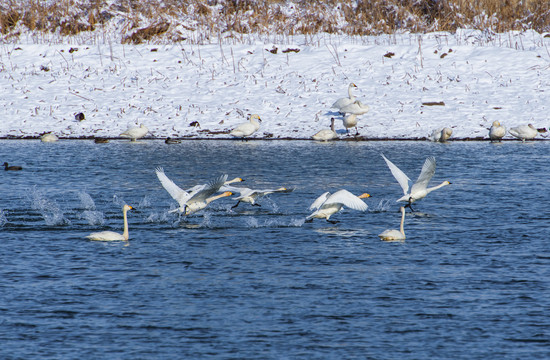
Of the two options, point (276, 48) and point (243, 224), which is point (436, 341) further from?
point (276, 48)

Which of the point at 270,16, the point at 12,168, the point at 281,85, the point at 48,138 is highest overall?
the point at 270,16

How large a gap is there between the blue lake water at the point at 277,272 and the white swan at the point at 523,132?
5.53m

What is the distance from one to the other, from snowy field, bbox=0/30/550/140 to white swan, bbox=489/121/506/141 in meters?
1.22

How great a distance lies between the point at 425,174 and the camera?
51.6ft

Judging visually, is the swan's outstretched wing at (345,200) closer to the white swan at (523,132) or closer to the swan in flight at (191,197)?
the swan in flight at (191,197)

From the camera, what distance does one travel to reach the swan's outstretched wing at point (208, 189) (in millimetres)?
14053

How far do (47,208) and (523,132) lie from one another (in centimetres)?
1612

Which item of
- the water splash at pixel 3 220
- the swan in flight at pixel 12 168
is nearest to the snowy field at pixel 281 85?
the swan in flight at pixel 12 168

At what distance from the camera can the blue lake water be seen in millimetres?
8555

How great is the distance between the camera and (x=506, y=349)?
8266 millimetres

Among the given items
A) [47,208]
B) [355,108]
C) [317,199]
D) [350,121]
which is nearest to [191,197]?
[317,199]

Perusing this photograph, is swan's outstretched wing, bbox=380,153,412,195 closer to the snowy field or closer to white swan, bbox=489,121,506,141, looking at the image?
white swan, bbox=489,121,506,141

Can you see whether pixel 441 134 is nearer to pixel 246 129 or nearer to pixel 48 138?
pixel 246 129

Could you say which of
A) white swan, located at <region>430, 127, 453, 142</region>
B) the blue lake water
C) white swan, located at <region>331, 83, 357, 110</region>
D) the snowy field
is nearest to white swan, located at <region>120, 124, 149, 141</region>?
the snowy field
